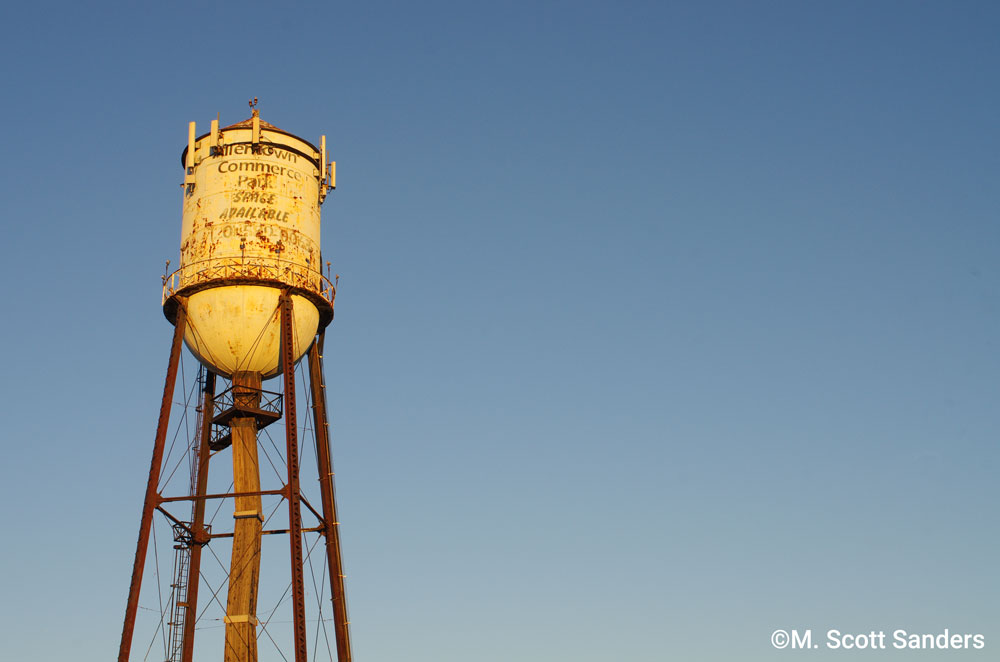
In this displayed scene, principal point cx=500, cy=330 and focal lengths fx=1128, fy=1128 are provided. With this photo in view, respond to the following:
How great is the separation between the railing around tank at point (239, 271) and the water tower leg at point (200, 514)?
2755mm

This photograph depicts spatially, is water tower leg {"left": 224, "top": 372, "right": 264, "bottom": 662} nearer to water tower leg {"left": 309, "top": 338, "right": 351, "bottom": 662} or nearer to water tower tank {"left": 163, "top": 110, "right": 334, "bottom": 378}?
water tower tank {"left": 163, "top": 110, "right": 334, "bottom": 378}

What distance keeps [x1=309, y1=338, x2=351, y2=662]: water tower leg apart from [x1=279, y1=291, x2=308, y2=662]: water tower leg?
198cm

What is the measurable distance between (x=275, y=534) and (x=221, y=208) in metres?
8.64

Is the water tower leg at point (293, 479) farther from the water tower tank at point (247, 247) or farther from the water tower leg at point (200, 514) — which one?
the water tower leg at point (200, 514)

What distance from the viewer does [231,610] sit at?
1112 inches

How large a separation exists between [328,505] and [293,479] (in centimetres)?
322

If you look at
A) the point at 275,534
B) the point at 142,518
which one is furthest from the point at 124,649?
the point at 275,534

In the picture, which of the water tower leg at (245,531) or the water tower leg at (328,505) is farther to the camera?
the water tower leg at (328,505)

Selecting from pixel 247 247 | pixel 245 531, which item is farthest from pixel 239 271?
pixel 245 531

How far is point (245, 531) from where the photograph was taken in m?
29.0

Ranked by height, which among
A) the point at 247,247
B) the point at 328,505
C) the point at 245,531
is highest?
the point at 247,247

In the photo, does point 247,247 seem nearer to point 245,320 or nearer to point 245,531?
point 245,320

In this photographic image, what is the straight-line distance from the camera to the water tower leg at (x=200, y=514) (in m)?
29.5

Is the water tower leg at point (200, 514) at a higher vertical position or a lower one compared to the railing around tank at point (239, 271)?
lower
